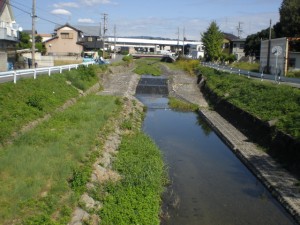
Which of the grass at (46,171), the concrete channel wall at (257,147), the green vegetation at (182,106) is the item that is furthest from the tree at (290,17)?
the grass at (46,171)

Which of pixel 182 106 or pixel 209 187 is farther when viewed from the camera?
pixel 182 106

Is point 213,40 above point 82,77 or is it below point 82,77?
above

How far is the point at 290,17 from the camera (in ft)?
157

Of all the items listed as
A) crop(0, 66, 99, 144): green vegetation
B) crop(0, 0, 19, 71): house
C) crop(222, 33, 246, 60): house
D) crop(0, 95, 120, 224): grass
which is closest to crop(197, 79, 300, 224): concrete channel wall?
crop(0, 95, 120, 224): grass

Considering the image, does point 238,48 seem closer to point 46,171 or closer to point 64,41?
point 64,41

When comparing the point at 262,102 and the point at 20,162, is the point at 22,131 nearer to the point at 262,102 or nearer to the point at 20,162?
the point at 20,162

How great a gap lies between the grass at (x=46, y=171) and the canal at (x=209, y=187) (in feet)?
10.2

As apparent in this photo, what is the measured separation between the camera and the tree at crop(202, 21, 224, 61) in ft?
217

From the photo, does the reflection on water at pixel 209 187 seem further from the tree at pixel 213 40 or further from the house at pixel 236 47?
the house at pixel 236 47

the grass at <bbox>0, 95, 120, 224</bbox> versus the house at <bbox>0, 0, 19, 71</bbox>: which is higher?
the house at <bbox>0, 0, 19, 71</bbox>

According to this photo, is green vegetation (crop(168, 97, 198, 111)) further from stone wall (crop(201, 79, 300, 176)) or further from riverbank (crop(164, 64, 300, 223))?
stone wall (crop(201, 79, 300, 176))

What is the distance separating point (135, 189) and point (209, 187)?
3.72 metres

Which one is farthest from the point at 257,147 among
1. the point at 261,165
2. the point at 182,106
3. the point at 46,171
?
the point at 182,106

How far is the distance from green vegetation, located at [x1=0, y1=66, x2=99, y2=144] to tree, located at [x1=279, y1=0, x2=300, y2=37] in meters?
33.0
